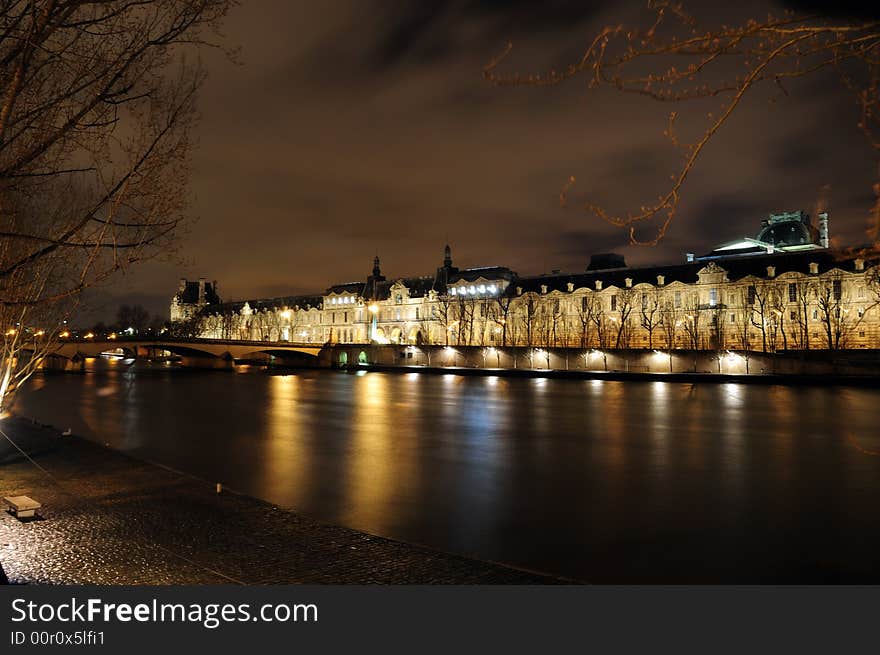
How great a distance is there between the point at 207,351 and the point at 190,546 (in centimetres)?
7753

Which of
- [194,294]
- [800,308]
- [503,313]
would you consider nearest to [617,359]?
[800,308]

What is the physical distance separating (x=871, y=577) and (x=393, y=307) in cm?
10042

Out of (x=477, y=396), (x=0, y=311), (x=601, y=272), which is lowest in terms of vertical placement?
(x=477, y=396)

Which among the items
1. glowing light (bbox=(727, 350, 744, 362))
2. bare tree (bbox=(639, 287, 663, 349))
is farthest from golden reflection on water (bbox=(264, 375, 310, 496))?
bare tree (bbox=(639, 287, 663, 349))

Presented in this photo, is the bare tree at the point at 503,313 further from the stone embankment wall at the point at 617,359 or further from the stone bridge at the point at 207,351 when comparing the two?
the stone bridge at the point at 207,351

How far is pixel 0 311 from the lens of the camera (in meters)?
13.3

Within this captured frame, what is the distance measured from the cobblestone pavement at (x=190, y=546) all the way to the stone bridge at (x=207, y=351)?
64.5m

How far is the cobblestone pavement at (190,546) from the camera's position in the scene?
283 inches

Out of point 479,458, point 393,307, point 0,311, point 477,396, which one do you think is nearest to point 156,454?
point 0,311

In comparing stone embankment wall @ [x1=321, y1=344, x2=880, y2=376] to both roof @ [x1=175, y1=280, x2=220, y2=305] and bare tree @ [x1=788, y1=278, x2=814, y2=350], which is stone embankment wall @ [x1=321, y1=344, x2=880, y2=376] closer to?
bare tree @ [x1=788, y1=278, x2=814, y2=350]

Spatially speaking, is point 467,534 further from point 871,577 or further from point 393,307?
point 393,307

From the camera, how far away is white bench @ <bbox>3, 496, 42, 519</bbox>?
941cm

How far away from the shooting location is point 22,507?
951cm

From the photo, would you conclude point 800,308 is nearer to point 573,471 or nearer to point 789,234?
point 789,234
